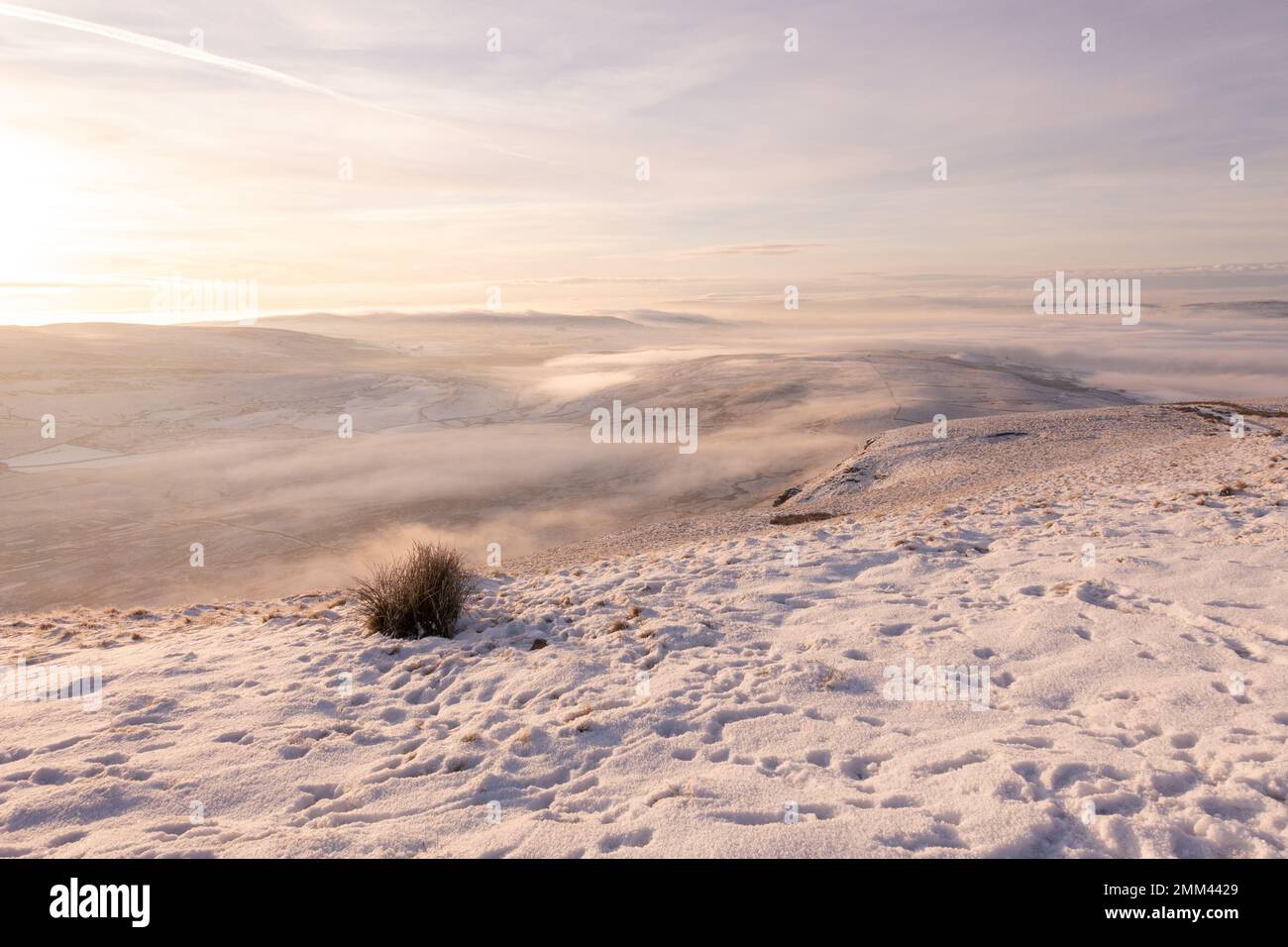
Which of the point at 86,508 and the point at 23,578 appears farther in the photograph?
the point at 86,508

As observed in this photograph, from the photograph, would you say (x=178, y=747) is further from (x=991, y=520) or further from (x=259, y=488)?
(x=259, y=488)

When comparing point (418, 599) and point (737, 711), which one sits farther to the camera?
point (418, 599)

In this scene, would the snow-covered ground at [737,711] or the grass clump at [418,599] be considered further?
the grass clump at [418,599]

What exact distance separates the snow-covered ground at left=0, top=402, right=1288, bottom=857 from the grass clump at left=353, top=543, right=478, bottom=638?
320 millimetres

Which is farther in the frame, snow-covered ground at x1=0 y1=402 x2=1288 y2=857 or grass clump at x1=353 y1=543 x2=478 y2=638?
grass clump at x1=353 y1=543 x2=478 y2=638

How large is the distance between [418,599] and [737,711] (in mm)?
3572

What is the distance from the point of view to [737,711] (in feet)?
16.0

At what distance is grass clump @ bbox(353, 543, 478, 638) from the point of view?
22.9ft

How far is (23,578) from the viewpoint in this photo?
1396cm

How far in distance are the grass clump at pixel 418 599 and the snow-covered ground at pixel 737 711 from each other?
1.05ft

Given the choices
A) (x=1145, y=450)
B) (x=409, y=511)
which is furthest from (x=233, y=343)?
(x=1145, y=450)

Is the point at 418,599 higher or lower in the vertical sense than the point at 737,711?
higher

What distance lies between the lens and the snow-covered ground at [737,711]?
3.51 m
